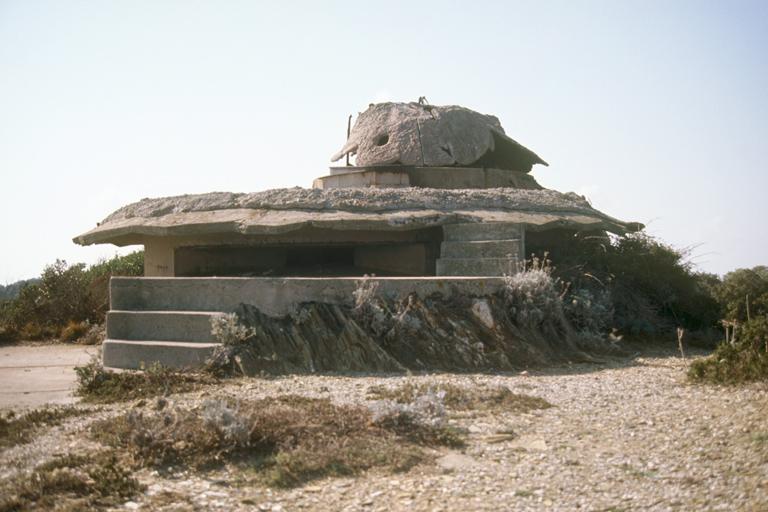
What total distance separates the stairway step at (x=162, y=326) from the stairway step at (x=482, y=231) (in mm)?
2792

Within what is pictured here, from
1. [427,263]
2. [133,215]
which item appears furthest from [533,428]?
[133,215]

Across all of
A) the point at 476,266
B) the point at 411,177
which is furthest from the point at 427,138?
the point at 476,266

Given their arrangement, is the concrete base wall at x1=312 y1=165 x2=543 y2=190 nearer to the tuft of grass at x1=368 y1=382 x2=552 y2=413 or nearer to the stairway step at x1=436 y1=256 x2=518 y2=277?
the stairway step at x1=436 y1=256 x2=518 y2=277

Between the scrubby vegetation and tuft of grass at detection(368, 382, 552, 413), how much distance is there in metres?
6.00

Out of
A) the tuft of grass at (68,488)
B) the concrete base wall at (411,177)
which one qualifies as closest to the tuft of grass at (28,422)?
the tuft of grass at (68,488)

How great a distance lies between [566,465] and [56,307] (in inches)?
345

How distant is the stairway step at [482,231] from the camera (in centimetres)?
696

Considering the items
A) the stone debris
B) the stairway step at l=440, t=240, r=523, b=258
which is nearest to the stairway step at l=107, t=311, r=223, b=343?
the stone debris

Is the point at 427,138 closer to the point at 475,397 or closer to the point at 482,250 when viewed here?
the point at 482,250

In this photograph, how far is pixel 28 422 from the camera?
4.11 m

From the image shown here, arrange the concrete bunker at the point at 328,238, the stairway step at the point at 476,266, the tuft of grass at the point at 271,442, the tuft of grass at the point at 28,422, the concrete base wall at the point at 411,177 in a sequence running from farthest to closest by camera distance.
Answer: the concrete base wall at the point at 411,177 < the stairway step at the point at 476,266 < the concrete bunker at the point at 328,238 < the tuft of grass at the point at 28,422 < the tuft of grass at the point at 271,442

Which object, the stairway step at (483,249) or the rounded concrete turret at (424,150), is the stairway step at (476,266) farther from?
the rounded concrete turret at (424,150)

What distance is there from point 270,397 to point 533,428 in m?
1.84

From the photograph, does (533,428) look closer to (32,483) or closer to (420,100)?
(32,483)
